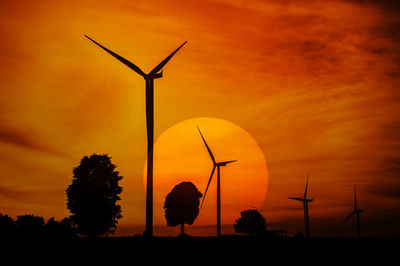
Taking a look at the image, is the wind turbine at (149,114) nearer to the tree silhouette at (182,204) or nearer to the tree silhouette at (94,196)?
the tree silhouette at (94,196)

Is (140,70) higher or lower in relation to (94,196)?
higher

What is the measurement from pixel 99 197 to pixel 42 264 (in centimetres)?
6838

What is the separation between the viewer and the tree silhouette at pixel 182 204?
16188 cm

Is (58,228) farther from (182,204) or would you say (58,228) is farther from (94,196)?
(182,204)

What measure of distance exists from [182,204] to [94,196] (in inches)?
2035

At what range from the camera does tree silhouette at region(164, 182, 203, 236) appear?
162m

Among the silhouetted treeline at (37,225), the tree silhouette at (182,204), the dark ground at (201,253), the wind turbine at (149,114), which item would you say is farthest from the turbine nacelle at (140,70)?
the tree silhouette at (182,204)

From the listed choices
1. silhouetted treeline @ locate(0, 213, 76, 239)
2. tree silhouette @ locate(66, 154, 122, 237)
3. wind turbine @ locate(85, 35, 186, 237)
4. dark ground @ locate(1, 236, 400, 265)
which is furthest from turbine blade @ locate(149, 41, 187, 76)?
tree silhouette @ locate(66, 154, 122, 237)

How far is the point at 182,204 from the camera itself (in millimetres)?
161750

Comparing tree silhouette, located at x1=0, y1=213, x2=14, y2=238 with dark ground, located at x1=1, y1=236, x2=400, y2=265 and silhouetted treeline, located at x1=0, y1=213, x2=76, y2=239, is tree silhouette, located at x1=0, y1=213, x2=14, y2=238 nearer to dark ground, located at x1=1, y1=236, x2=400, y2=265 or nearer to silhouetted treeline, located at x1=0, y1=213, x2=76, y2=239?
silhouetted treeline, located at x1=0, y1=213, x2=76, y2=239

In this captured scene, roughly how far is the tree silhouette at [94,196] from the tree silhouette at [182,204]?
157ft

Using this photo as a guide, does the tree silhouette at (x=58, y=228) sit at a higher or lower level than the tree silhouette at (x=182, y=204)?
lower

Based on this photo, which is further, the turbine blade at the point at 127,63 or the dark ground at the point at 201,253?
the turbine blade at the point at 127,63

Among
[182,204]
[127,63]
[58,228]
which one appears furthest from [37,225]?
→ [182,204]
